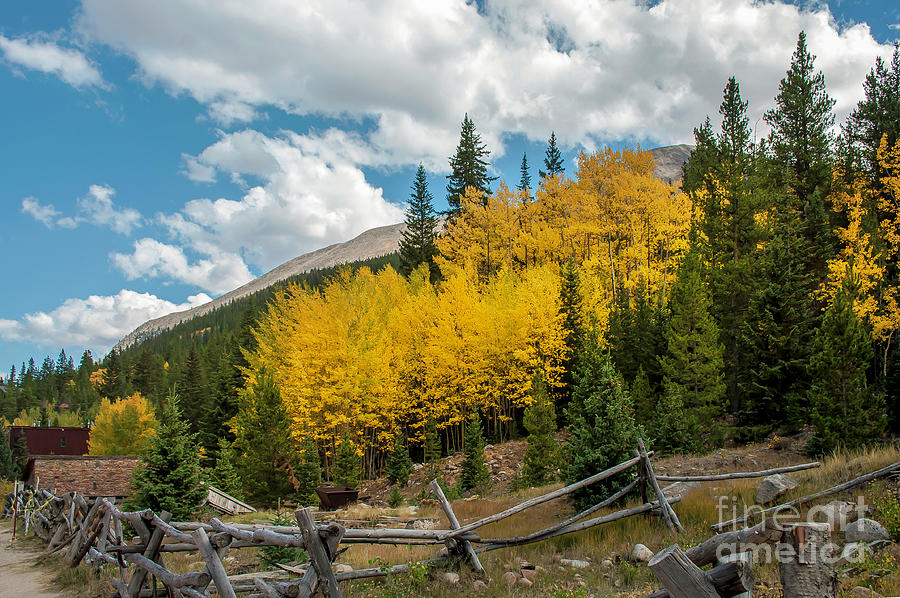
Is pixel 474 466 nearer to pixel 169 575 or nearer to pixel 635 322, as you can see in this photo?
pixel 635 322

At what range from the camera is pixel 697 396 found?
21312 mm

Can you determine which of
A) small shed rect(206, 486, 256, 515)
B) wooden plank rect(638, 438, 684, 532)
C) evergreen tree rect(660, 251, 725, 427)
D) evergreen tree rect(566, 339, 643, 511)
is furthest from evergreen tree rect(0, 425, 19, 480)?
wooden plank rect(638, 438, 684, 532)

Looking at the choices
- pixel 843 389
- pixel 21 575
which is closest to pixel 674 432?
pixel 843 389

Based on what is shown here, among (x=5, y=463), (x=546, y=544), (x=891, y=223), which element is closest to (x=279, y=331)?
(x=546, y=544)

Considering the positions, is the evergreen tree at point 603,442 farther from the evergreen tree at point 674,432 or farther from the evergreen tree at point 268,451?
the evergreen tree at point 268,451

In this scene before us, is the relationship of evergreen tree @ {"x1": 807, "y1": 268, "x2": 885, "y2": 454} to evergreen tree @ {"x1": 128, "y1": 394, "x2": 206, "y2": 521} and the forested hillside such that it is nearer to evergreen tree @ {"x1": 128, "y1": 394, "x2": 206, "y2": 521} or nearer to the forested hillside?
the forested hillside

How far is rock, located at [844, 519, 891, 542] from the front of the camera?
271 inches

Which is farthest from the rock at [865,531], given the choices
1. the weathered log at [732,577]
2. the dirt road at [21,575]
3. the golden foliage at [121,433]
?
the golden foliage at [121,433]

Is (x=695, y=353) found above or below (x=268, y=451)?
above

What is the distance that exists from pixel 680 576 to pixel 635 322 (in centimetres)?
2554

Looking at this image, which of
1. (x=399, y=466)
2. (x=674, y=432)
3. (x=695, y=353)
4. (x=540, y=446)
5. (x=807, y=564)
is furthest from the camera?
(x=399, y=466)

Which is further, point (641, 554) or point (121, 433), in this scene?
point (121, 433)

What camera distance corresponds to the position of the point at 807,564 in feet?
11.9

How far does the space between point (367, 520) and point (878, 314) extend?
2587cm
